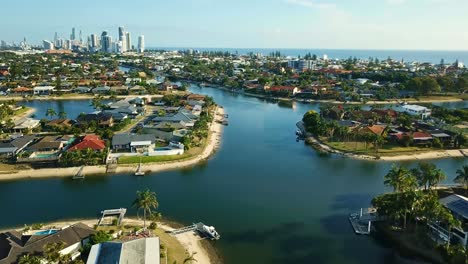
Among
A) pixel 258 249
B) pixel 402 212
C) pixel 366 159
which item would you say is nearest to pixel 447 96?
pixel 366 159

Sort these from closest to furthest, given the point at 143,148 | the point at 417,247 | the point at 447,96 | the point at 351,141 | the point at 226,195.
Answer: the point at 417,247 < the point at 226,195 < the point at 143,148 < the point at 351,141 < the point at 447,96

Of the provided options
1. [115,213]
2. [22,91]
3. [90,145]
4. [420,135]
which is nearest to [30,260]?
[115,213]

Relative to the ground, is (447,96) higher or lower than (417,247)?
higher

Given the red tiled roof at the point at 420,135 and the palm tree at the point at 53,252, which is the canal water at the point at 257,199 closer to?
the red tiled roof at the point at 420,135

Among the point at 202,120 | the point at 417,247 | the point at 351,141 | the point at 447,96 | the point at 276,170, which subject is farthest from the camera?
the point at 447,96

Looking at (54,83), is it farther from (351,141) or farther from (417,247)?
(417,247)

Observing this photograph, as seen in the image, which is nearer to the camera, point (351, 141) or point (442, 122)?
point (351, 141)

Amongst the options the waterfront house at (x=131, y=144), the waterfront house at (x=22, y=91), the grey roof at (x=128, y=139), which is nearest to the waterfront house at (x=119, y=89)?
the waterfront house at (x=22, y=91)

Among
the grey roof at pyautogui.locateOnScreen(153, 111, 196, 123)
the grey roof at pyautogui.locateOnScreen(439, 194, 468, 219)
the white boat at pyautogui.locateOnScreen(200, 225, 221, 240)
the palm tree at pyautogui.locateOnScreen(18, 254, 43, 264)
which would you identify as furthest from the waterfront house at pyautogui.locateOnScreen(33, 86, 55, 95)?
the grey roof at pyautogui.locateOnScreen(439, 194, 468, 219)

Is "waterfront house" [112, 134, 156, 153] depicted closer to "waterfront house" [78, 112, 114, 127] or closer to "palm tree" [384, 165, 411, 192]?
"waterfront house" [78, 112, 114, 127]
